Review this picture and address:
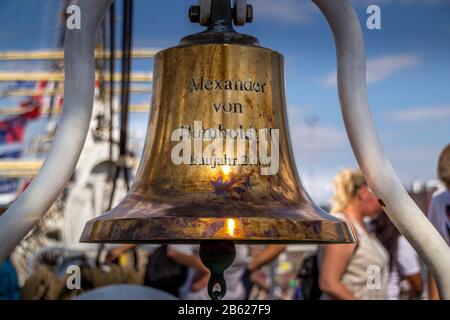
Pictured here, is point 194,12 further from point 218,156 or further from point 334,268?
point 334,268

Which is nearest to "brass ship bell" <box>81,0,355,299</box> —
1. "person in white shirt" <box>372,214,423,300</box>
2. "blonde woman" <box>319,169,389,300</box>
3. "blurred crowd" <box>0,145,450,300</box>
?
"blurred crowd" <box>0,145,450,300</box>

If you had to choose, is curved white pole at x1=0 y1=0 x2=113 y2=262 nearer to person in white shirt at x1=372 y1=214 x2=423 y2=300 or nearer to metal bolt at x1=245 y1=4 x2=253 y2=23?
metal bolt at x1=245 y1=4 x2=253 y2=23

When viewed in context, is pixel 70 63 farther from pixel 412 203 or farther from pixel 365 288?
pixel 365 288

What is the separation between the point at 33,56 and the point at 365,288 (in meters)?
20.9

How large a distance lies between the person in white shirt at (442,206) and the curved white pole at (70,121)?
2.10 meters

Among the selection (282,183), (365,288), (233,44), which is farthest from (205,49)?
(365,288)

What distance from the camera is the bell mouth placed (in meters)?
1.56

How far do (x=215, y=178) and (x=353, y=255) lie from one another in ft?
7.08

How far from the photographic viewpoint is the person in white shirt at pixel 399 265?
441 centimetres

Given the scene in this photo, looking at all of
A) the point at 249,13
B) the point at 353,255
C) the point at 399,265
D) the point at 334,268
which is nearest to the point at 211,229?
the point at 249,13

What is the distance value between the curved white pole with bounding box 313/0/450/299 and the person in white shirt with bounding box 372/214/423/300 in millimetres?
2657

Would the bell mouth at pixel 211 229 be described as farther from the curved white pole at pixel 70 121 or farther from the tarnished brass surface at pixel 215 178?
the curved white pole at pixel 70 121

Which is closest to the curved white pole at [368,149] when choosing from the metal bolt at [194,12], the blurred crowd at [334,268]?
the metal bolt at [194,12]

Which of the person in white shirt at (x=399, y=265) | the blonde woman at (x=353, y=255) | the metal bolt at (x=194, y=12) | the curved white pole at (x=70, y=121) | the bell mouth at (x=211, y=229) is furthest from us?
the person in white shirt at (x=399, y=265)
